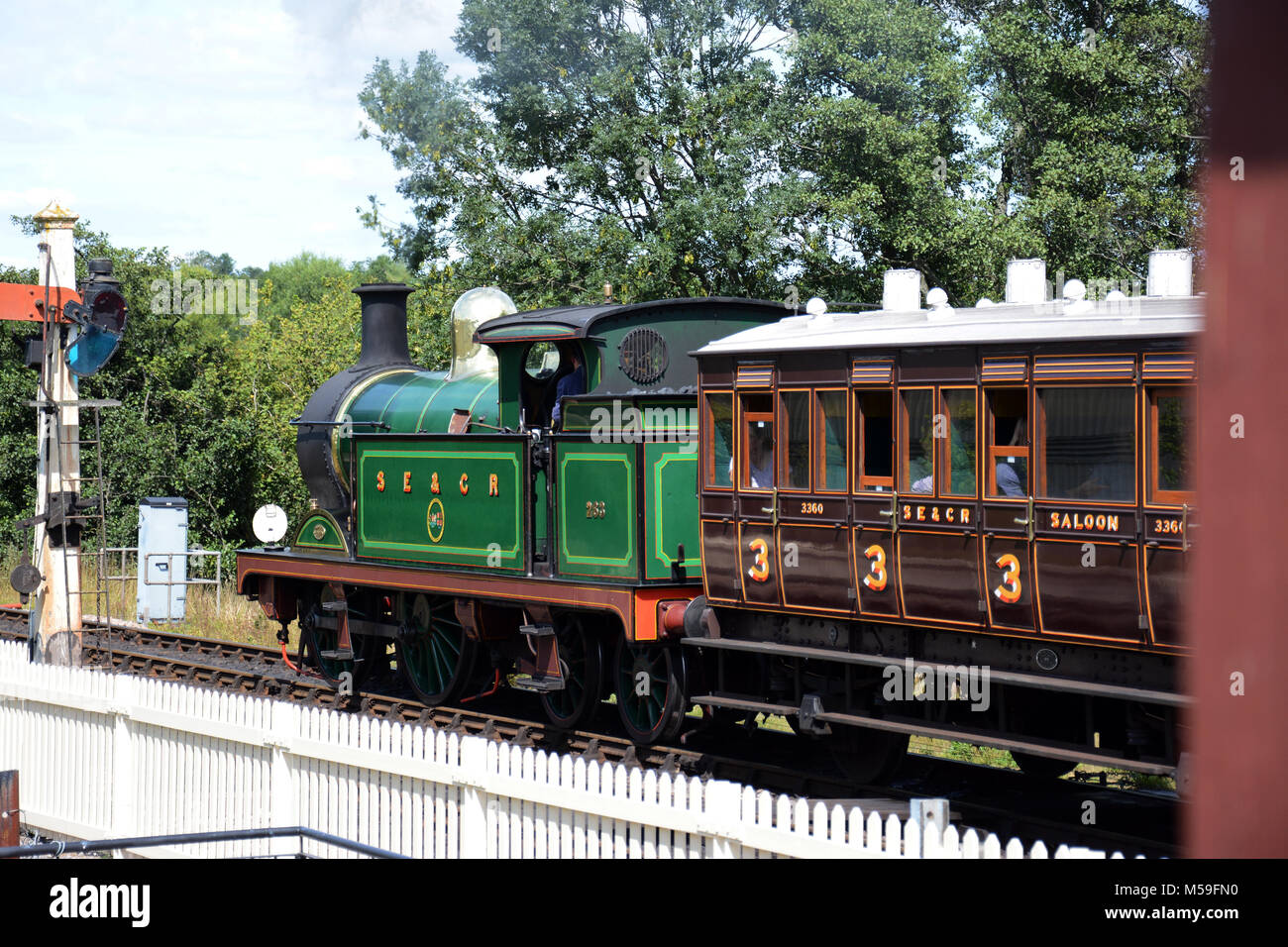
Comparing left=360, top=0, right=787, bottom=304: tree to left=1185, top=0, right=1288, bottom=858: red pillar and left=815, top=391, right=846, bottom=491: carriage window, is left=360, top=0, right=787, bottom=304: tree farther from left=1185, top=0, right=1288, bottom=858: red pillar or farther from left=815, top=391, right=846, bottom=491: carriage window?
left=1185, top=0, right=1288, bottom=858: red pillar

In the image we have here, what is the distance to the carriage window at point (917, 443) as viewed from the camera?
330 inches

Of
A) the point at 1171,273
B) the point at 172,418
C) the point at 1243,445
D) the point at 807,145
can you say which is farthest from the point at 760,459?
the point at 172,418

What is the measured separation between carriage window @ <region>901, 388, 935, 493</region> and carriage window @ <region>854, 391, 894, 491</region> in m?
0.21

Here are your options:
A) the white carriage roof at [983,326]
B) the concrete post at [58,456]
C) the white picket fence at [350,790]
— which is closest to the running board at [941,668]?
the white picket fence at [350,790]

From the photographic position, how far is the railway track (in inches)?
322

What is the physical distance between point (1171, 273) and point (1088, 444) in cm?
118

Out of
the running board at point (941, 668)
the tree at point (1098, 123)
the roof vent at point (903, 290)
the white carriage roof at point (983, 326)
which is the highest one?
the tree at point (1098, 123)

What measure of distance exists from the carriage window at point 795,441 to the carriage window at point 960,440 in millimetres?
1190

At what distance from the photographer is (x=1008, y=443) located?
318 inches

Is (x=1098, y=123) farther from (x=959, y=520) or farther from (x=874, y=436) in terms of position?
(x=959, y=520)

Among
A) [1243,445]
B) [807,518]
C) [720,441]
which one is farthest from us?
[720,441]

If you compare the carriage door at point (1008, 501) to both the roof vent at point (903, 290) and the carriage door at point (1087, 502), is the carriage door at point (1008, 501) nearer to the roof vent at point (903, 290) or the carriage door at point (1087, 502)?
the carriage door at point (1087, 502)

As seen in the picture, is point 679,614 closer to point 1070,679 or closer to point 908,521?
point 908,521
